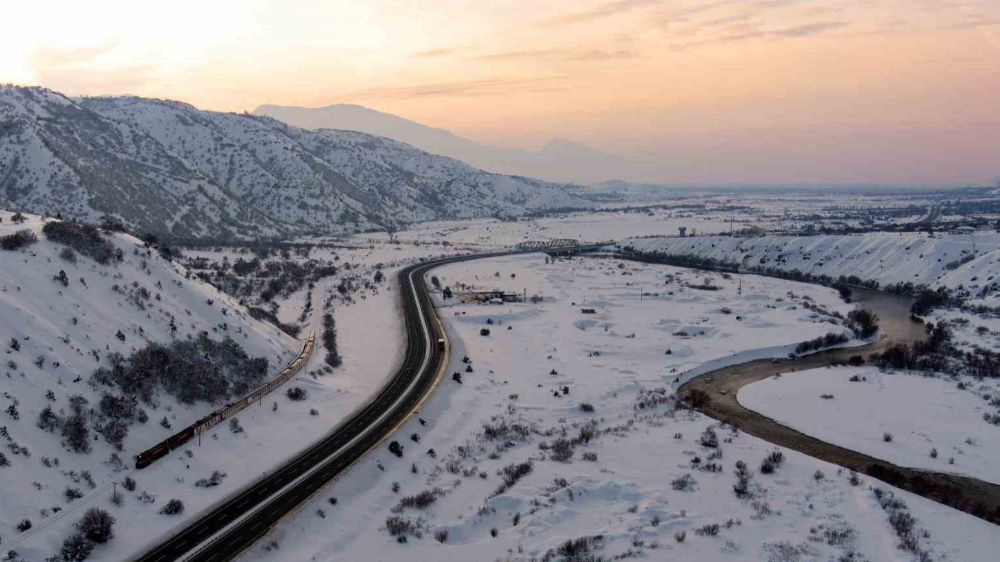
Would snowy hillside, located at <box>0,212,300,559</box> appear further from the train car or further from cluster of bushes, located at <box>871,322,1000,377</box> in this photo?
cluster of bushes, located at <box>871,322,1000,377</box>

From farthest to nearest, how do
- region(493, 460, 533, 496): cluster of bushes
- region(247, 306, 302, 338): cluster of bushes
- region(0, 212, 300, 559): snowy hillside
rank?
region(247, 306, 302, 338): cluster of bushes, region(493, 460, 533, 496): cluster of bushes, region(0, 212, 300, 559): snowy hillside

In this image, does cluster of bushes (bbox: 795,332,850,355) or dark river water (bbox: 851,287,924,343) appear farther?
dark river water (bbox: 851,287,924,343)

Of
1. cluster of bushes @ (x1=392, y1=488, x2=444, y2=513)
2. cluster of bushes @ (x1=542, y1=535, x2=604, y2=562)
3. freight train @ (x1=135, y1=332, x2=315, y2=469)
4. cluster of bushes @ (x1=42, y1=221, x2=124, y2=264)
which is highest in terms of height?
cluster of bushes @ (x1=42, y1=221, x2=124, y2=264)

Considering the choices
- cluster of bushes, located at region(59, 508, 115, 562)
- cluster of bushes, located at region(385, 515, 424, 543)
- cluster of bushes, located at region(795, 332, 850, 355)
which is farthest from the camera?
cluster of bushes, located at region(795, 332, 850, 355)

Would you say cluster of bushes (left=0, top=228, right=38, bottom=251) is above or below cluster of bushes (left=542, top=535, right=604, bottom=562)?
above

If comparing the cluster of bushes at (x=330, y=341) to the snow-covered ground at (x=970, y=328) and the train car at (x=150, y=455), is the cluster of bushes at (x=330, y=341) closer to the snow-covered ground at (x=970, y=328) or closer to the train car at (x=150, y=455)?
the train car at (x=150, y=455)

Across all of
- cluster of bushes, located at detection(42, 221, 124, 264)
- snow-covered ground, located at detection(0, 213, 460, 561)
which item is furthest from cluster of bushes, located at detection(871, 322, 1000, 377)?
cluster of bushes, located at detection(42, 221, 124, 264)

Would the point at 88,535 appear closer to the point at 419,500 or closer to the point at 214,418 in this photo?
the point at 214,418
